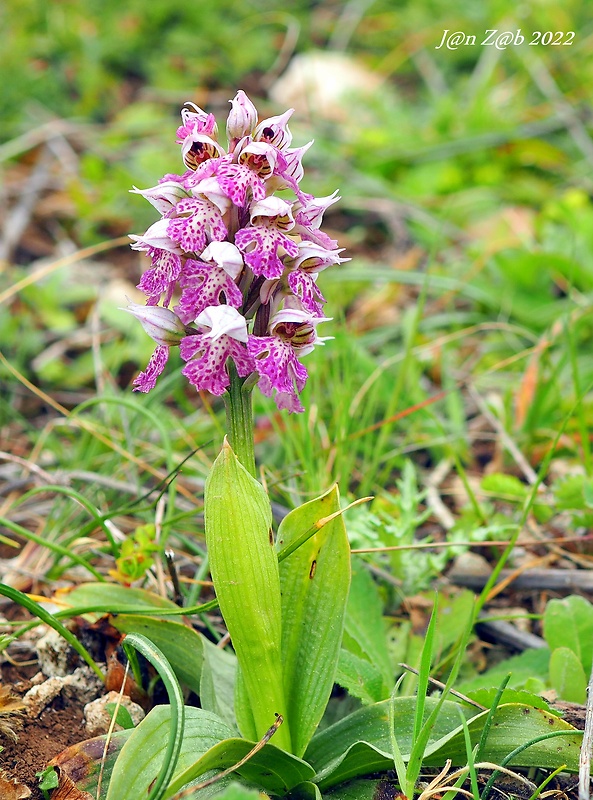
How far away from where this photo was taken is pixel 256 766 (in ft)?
5.85

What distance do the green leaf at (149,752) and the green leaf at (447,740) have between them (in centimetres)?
32

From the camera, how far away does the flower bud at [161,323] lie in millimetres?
1803

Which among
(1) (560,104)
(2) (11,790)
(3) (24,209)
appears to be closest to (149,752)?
(2) (11,790)

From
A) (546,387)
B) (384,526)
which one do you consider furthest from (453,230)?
(384,526)

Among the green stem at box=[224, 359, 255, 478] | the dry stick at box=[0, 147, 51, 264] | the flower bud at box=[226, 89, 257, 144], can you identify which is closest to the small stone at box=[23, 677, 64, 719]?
the green stem at box=[224, 359, 255, 478]

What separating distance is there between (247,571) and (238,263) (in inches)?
27.7

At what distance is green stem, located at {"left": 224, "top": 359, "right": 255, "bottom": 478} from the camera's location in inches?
71.2

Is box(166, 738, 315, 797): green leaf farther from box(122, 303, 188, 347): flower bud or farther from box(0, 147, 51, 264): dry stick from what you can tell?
box(0, 147, 51, 264): dry stick

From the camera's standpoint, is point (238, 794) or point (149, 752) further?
point (149, 752)

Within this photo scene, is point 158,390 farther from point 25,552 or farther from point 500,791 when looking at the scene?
point 500,791

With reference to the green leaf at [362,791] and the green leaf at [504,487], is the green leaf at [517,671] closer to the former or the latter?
the green leaf at [362,791]

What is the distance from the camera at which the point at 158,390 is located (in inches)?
125

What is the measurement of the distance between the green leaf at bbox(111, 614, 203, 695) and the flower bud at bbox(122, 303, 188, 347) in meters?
0.76

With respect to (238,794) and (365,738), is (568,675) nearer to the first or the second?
(365,738)
